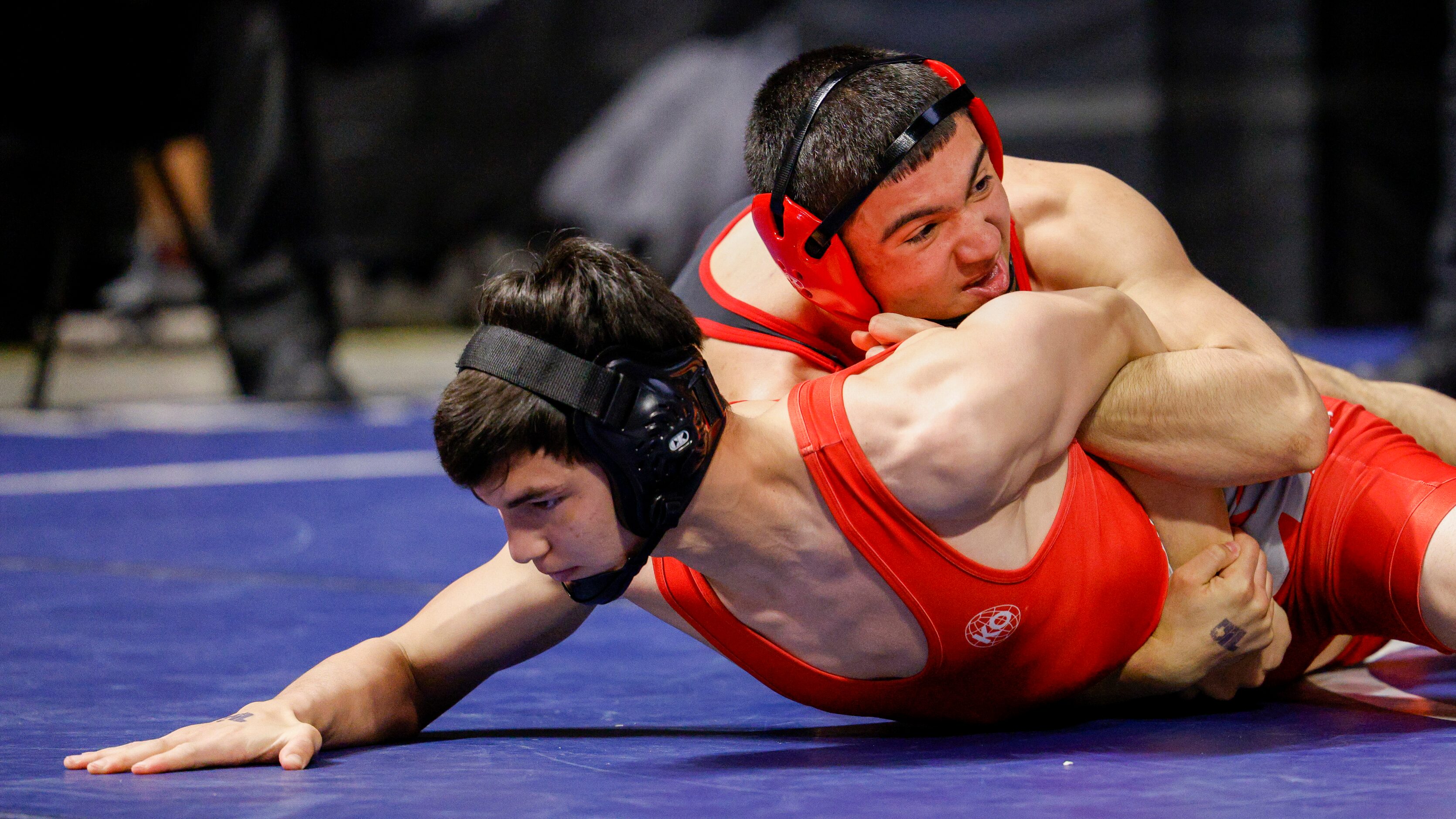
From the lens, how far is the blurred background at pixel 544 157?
26.0 ft

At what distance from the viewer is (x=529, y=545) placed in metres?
1.92

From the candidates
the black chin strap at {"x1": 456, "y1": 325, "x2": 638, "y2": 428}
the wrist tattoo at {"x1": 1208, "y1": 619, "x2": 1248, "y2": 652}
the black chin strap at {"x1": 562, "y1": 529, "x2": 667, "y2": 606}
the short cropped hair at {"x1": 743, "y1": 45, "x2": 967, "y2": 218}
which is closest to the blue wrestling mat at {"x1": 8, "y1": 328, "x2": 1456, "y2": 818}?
the wrist tattoo at {"x1": 1208, "y1": 619, "x2": 1248, "y2": 652}

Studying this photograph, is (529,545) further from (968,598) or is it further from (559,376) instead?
(968,598)

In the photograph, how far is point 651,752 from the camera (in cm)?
217

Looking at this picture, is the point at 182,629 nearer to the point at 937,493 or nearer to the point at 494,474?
the point at 494,474

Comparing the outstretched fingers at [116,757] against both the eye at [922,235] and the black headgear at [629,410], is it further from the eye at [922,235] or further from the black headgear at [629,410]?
the eye at [922,235]

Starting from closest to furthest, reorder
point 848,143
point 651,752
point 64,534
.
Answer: point 651,752 < point 848,143 < point 64,534

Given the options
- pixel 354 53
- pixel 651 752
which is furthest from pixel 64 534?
pixel 354 53

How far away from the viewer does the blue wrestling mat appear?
1835 millimetres

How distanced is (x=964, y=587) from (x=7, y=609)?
7.99 ft

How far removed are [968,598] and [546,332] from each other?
67 centimetres

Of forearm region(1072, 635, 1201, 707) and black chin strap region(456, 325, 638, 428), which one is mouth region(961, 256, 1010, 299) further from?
black chin strap region(456, 325, 638, 428)

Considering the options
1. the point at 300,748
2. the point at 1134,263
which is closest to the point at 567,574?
the point at 300,748

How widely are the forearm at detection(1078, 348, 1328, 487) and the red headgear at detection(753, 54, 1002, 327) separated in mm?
464
